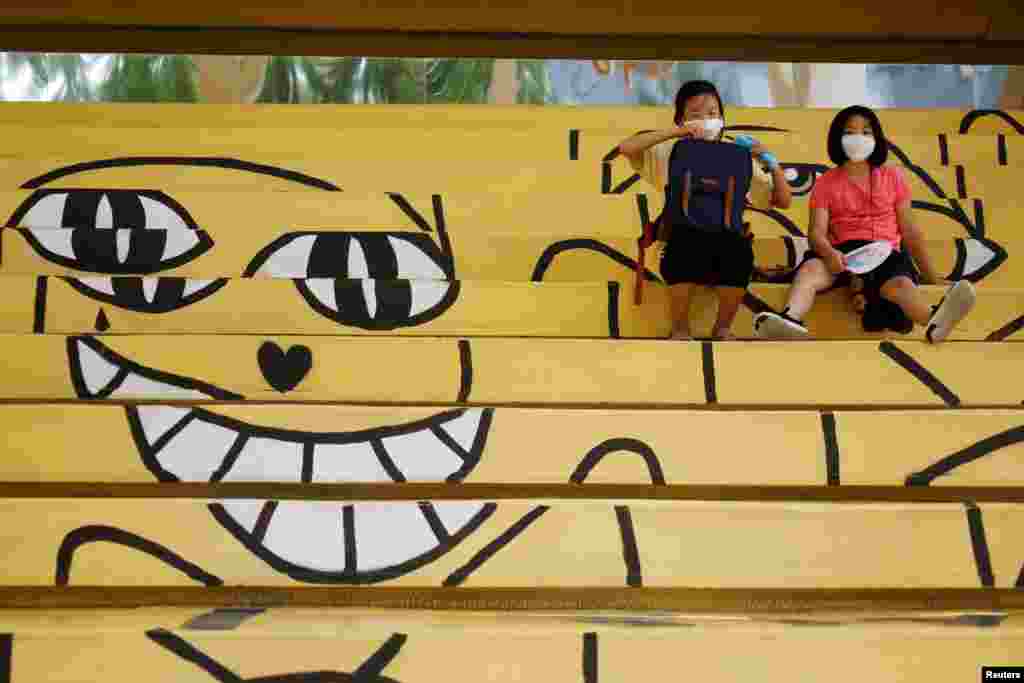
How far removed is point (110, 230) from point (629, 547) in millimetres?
1453

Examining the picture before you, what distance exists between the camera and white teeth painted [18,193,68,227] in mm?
A: 2693

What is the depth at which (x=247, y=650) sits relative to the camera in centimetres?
155

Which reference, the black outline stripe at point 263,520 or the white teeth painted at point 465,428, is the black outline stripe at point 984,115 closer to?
the white teeth painted at point 465,428

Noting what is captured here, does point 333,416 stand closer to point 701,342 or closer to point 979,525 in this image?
point 701,342

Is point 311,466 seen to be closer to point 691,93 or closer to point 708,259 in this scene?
point 708,259

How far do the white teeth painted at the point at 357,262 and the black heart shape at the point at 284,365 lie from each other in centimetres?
49

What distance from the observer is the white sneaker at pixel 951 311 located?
2129 millimetres

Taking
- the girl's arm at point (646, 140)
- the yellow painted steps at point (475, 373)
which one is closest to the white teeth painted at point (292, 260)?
the yellow painted steps at point (475, 373)

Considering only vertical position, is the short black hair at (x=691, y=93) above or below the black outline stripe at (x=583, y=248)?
above

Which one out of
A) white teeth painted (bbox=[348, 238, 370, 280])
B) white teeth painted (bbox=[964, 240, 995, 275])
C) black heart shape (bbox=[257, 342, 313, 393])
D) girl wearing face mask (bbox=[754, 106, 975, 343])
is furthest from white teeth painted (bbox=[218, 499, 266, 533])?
white teeth painted (bbox=[964, 240, 995, 275])

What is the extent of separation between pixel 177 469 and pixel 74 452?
6.7 inches

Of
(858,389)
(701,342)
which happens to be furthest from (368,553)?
(858,389)

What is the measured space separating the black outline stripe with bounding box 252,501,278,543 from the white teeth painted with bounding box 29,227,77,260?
1063mm

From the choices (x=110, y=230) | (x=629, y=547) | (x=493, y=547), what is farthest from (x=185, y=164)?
(x=629, y=547)
